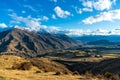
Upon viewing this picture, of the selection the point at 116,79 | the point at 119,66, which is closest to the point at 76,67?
the point at 119,66

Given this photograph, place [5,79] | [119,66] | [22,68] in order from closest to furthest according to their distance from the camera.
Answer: [5,79]
[22,68]
[119,66]

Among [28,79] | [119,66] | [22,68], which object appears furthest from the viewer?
[119,66]

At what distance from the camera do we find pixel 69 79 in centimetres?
3156

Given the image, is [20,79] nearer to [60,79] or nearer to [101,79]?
[60,79]

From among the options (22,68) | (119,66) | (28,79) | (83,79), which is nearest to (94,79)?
(83,79)

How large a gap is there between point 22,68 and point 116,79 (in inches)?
817

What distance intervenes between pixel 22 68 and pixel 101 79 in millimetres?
19517

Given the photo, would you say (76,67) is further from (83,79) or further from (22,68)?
(83,79)

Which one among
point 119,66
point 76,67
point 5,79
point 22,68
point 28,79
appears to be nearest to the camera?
point 5,79

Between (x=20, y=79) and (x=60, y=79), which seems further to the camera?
(x=60, y=79)

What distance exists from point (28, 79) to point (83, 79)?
7.47 m

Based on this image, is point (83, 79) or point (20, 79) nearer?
point (20, 79)

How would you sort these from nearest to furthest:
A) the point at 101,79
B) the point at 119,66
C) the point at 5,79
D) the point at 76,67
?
the point at 5,79, the point at 101,79, the point at 119,66, the point at 76,67

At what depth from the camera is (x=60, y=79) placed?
31.4 meters
